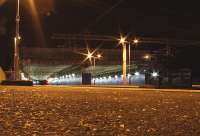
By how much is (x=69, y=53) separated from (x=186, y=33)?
20.7m

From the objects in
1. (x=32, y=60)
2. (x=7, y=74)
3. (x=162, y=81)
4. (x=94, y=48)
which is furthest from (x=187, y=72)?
(x=32, y=60)

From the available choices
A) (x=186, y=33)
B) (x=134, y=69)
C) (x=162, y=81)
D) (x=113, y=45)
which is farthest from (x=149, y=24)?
(x=162, y=81)

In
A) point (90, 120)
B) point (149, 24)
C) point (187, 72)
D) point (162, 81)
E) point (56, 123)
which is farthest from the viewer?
point (149, 24)

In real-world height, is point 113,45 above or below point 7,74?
above

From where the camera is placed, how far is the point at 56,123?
23.2 feet

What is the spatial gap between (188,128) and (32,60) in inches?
3024

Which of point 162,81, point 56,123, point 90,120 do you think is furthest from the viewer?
point 162,81

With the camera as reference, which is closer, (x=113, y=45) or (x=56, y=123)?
(x=56, y=123)

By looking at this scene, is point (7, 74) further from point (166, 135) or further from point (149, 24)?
point (166, 135)

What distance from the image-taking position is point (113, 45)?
81125 mm

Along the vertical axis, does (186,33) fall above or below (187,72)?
above

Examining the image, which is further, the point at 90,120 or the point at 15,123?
the point at 90,120

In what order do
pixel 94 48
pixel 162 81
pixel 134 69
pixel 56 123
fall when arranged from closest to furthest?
pixel 56 123 → pixel 162 81 → pixel 94 48 → pixel 134 69

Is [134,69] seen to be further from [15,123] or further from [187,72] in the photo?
[15,123]
